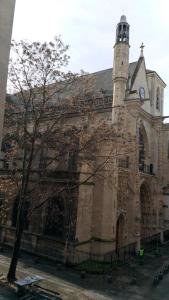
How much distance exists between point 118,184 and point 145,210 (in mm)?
8652

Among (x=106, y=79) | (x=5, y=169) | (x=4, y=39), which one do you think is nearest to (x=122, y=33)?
(x=106, y=79)

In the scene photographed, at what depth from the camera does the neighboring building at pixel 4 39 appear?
9.56 meters

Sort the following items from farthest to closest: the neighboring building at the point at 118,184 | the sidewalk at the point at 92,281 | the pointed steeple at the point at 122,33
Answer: the pointed steeple at the point at 122,33 < the neighboring building at the point at 118,184 < the sidewalk at the point at 92,281

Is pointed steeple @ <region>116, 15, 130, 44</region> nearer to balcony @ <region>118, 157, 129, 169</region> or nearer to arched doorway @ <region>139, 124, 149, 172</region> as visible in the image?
arched doorway @ <region>139, 124, 149, 172</region>

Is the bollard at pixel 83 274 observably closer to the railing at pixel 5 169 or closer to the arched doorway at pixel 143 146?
the railing at pixel 5 169

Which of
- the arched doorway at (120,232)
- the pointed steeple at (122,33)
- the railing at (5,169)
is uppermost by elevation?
the pointed steeple at (122,33)

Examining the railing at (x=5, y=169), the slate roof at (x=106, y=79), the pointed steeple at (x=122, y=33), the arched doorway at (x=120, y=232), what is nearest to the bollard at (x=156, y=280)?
the arched doorway at (x=120, y=232)

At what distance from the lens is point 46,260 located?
23.2m

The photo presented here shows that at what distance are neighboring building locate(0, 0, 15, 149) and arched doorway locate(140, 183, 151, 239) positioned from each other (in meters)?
25.0

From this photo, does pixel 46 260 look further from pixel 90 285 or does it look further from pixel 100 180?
pixel 100 180

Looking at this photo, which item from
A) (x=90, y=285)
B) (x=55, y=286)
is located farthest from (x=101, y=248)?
(x=55, y=286)

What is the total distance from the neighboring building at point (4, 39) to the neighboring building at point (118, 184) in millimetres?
9913

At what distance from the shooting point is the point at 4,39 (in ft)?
31.9

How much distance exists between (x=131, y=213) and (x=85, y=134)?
1277 cm
